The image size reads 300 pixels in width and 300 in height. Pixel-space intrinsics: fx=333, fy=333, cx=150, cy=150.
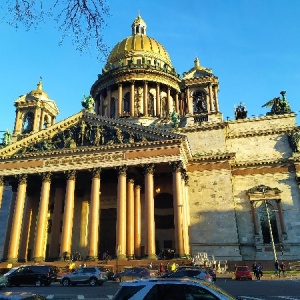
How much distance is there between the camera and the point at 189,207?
3662 cm

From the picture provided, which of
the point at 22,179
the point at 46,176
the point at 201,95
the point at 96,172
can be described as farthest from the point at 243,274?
the point at 201,95

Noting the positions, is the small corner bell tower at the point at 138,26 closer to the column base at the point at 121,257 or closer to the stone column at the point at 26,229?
the stone column at the point at 26,229

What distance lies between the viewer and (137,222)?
3434cm

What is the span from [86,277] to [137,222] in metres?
11.7

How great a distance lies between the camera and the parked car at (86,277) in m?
23.1

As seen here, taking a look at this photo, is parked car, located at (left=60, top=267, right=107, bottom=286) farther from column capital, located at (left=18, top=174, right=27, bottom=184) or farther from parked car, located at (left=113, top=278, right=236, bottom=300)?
parked car, located at (left=113, top=278, right=236, bottom=300)

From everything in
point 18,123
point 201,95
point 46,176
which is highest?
point 201,95

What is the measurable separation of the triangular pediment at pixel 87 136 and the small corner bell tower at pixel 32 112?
32.5 feet

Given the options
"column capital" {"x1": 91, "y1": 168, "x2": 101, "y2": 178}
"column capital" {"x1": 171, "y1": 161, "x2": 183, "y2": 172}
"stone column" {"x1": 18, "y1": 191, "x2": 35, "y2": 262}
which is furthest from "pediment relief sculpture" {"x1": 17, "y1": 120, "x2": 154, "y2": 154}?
"stone column" {"x1": 18, "y1": 191, "x2": 35, "y2": 262}

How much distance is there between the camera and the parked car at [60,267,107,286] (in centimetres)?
2308

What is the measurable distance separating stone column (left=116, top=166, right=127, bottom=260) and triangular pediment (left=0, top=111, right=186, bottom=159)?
3384 mm

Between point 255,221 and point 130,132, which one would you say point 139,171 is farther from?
point 255,221

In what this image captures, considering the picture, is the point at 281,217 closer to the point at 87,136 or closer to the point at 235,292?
the point at 235,292

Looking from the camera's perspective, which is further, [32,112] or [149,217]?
[32,112]
